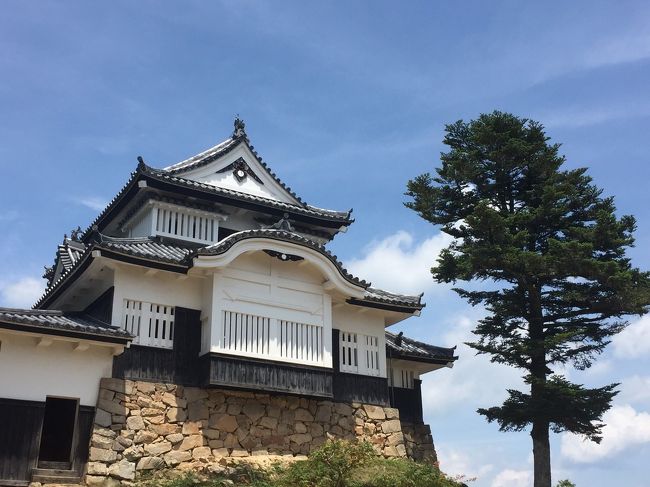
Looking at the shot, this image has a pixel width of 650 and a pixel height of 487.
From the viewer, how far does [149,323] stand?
1742 cm

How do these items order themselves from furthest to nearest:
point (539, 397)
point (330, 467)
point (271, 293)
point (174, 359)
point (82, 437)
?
point (539, 397), point (271, 293), point (174, 359), point (330, 467), point (82, 437)

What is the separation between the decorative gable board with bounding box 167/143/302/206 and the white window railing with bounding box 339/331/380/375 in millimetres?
5259

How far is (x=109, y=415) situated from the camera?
52.3 ft

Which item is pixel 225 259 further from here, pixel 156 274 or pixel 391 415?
pixel 391 415

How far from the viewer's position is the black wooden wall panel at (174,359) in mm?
16719

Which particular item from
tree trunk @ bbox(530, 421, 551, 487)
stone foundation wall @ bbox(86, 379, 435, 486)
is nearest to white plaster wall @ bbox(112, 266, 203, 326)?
stone foundation wall @ bbox(86, 379, 435, 486)

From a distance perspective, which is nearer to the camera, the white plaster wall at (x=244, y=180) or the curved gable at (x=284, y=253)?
the curved gable at (x=284, y=253)

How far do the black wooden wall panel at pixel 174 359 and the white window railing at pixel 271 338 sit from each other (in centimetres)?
86

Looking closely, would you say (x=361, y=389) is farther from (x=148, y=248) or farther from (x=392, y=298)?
(x=148, y=248)

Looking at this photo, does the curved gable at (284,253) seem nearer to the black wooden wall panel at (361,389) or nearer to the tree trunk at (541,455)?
the black wooden wall panel at (361,389)

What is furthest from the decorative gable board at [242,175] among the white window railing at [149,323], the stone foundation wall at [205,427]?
the stone foundation wall at [205,427]

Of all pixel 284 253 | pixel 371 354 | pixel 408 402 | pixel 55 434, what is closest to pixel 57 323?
pixel 55 434

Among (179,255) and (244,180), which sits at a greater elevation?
(244,180)

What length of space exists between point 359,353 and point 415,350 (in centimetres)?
248
